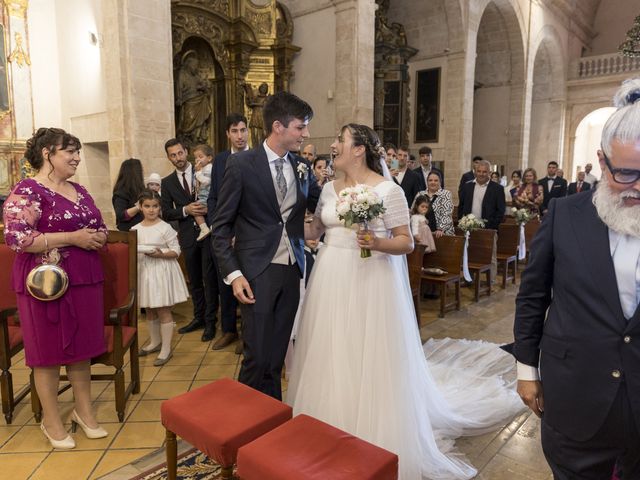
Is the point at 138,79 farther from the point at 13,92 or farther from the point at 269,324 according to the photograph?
the point at 269,324

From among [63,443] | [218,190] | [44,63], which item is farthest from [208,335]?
[44,63]

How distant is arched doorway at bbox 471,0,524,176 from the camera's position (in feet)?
47.8

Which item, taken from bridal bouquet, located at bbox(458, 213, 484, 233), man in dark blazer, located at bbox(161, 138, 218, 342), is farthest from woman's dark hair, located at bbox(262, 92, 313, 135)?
bridal bouquet, located at bbox(458, 213, 484, 233)

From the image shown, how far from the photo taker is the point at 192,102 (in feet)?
29.8

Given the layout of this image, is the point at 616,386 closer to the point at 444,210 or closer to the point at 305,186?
the point at 305,186

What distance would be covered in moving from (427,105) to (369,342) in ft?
37.0

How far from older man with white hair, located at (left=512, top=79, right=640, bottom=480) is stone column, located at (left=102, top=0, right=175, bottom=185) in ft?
17.4

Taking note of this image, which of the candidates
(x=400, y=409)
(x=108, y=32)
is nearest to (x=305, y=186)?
(x=400, y=409)

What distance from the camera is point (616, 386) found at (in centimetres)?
141

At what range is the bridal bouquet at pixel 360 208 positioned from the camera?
244cm

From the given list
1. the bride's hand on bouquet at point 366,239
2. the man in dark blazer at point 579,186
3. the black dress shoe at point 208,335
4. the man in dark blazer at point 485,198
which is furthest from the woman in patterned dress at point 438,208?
the man in dark blazer at point 579,186

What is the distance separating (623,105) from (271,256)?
5.64 feet

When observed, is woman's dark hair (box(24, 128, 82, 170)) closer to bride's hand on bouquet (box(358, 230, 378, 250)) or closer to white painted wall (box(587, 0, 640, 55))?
bride's hand on bouquet (box(358, 230, 378, 250))

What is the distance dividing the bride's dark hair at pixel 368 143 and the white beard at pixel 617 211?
1.42m
